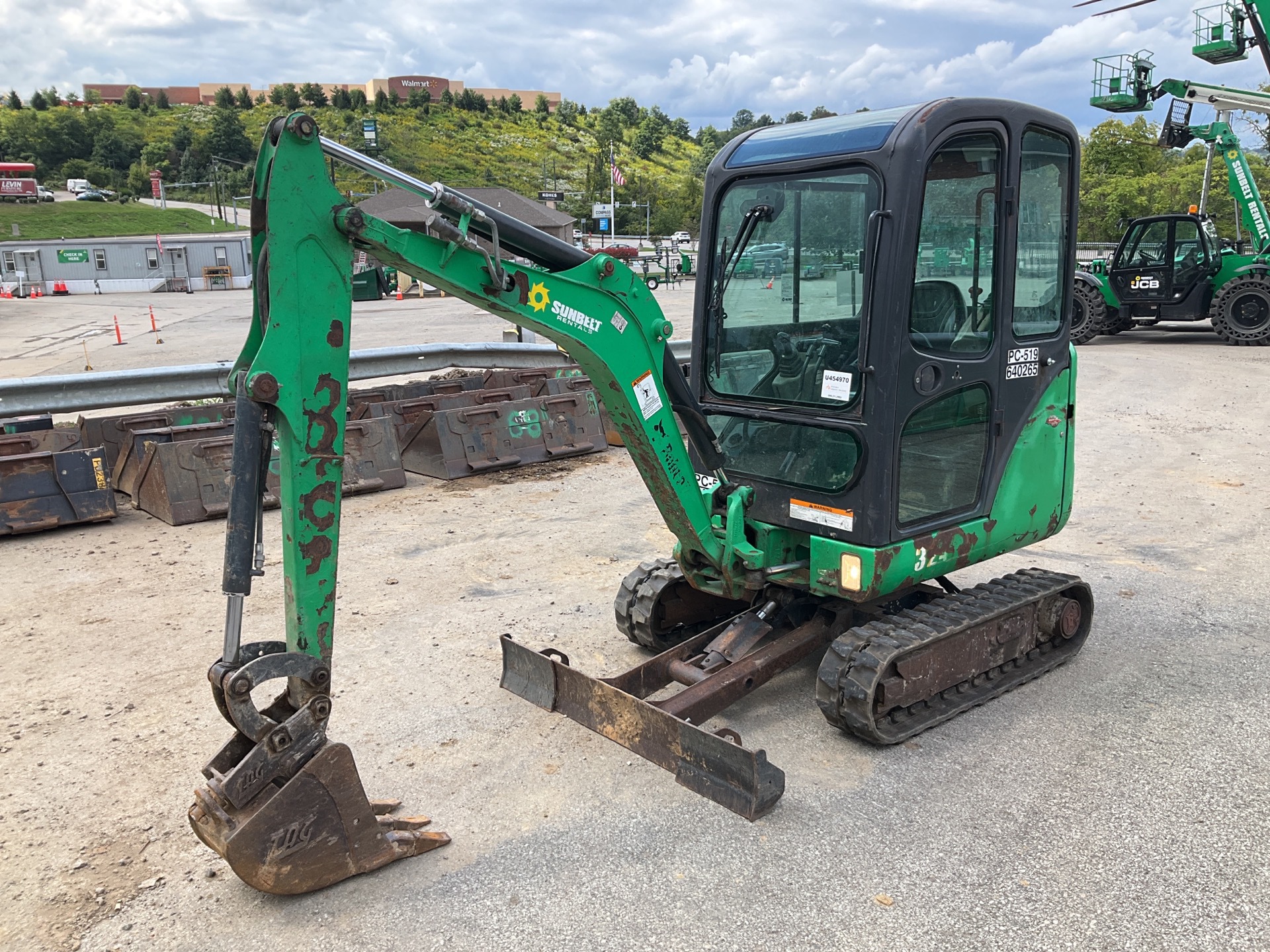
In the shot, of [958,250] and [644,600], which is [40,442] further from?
[958,250]

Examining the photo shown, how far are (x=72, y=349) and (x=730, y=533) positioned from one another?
20405 mm

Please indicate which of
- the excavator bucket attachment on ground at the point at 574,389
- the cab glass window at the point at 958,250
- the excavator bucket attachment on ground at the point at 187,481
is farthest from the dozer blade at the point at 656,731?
the excavator bucket attachment on ground at the point at 574,389

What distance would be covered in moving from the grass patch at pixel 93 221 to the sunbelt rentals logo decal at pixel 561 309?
243 feet

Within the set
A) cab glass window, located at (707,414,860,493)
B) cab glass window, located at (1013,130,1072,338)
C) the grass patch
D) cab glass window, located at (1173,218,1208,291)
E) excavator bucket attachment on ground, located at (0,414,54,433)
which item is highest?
the grass patch

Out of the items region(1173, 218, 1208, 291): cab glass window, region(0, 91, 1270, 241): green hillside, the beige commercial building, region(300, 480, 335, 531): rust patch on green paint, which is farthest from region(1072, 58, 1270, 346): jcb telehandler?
the beige commercial building

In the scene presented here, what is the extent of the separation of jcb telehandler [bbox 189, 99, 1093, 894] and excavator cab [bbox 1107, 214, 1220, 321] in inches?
628

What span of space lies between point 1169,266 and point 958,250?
17168 mm

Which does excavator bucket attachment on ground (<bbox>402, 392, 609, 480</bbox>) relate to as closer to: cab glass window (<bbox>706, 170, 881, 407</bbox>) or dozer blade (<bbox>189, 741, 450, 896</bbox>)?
cab glass window (<bbox>706, 170, 881, 407</bbox>)

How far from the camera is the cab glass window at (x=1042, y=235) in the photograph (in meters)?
4.74

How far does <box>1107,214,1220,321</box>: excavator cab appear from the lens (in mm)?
18469

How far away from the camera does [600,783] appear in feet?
13.5

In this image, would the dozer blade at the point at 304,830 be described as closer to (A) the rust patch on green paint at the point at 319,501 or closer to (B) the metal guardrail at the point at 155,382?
(A) the rust patch on green paint at the point at 319,501

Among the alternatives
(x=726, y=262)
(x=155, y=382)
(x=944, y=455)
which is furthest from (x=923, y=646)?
(x=155, y=382)

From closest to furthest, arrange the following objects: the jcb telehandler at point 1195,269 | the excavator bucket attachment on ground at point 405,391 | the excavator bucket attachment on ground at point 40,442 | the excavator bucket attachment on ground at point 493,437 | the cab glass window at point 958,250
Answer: the cab glass window at point 958,250, the excavator bucket attachment on ground at point 40,442, the excavator bucket attachment on ground at point 493,437, the excavator bucket attachment on ground at point 405,391, the jcb telehandler at point 1195,269
